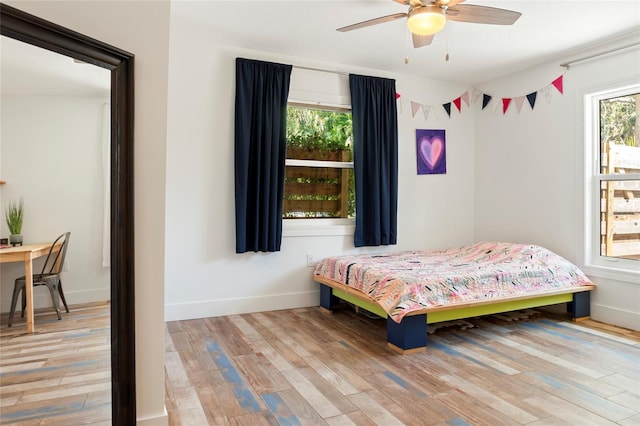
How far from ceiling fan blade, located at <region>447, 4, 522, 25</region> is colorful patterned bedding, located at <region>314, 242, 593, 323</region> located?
5.60ft

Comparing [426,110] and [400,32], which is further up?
[400,32]

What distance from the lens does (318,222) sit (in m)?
4.16

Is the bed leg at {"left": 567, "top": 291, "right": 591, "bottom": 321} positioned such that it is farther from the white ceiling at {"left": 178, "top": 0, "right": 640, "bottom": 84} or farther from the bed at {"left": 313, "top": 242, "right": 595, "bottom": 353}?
the white ceiling at {"left": 178, "top": 0, "right": 640, "bottom": 84}

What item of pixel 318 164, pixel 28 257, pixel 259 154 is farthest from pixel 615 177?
pixel 28 257

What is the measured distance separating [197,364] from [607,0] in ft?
11.7

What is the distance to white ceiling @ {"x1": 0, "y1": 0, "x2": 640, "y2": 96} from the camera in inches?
114

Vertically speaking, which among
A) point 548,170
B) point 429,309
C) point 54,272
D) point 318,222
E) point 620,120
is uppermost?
point 620,120

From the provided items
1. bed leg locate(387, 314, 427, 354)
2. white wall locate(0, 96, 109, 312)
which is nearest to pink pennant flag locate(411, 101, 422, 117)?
bed leg locate(387, 314, 427, 354)

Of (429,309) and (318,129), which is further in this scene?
(318,129)

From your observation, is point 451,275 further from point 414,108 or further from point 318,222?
point 414,108

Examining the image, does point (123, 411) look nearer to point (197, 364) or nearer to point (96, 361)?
point (96, 361)

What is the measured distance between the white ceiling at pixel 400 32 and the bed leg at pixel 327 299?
2.14 meters

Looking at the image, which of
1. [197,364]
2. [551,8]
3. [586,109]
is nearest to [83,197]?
[197,364]

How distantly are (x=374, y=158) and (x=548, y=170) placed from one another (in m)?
1.67
